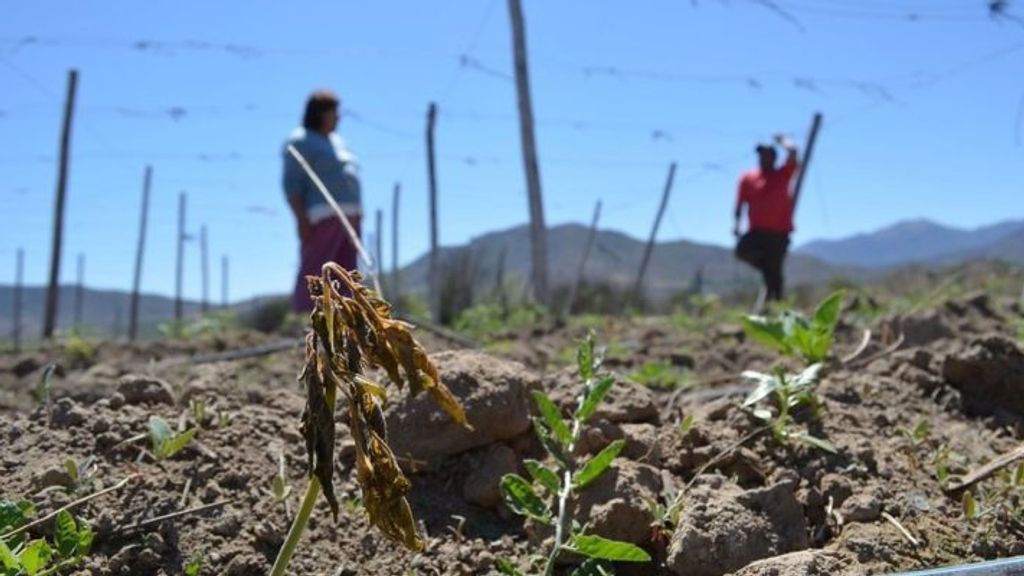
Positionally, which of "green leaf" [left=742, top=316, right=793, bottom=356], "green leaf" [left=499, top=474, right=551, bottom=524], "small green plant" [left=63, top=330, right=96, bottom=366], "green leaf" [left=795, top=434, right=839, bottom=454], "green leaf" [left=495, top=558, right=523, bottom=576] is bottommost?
"small green plant" [left=63, top=330, right=96, bottom=366]

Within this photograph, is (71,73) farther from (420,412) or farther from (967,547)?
(967,547)

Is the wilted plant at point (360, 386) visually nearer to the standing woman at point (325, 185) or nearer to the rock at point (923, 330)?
the rock at point (923, 330)

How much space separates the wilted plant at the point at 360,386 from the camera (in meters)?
1.53

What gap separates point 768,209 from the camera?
8641 mm

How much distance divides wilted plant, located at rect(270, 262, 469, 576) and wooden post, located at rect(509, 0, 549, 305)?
10347mm

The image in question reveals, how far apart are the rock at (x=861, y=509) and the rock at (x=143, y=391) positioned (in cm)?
155

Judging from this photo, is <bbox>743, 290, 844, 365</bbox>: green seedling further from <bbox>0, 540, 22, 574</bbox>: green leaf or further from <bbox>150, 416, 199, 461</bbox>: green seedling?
<bbox>0, 540, 22, 574</bbox>: green leaf

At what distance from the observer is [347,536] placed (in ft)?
7.06

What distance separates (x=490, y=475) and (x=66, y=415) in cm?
94

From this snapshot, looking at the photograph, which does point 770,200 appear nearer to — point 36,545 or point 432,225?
point 432,225

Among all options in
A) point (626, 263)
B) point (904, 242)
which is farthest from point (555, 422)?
point (904, 242)

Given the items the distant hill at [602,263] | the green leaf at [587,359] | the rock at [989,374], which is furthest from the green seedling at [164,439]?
the distant hill at [602,263]

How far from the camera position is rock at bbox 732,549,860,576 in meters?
1.85

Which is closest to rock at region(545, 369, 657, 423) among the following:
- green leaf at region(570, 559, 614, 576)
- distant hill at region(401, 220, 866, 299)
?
green leaf at region(570, 559, 614, 576)
